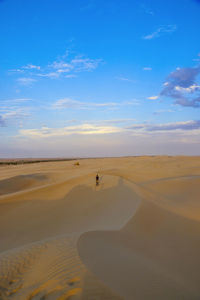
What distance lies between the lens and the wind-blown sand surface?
278 centimetres

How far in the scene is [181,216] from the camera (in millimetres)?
6480

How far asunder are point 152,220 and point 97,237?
244 centimetres

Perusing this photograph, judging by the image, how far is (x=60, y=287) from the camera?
273 centimetres

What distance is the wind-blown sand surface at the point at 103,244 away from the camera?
2781mm

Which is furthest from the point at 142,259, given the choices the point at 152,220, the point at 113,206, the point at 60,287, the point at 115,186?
the point at 115,186

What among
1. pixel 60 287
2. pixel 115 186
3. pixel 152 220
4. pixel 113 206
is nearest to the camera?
pixel 60 287

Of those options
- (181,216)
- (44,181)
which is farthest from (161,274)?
(44,181)

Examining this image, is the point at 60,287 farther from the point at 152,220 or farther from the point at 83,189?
the point at 83,189

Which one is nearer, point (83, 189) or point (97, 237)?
point (97, 237)

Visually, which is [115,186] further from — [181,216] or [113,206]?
[181,216]

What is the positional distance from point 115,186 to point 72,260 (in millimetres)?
7306

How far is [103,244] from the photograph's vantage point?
13.8 feet

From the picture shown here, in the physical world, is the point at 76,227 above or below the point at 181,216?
below

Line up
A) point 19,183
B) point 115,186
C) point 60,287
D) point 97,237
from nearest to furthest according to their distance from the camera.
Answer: point 60,287, point 97,237, point 115,186, point 19,183
